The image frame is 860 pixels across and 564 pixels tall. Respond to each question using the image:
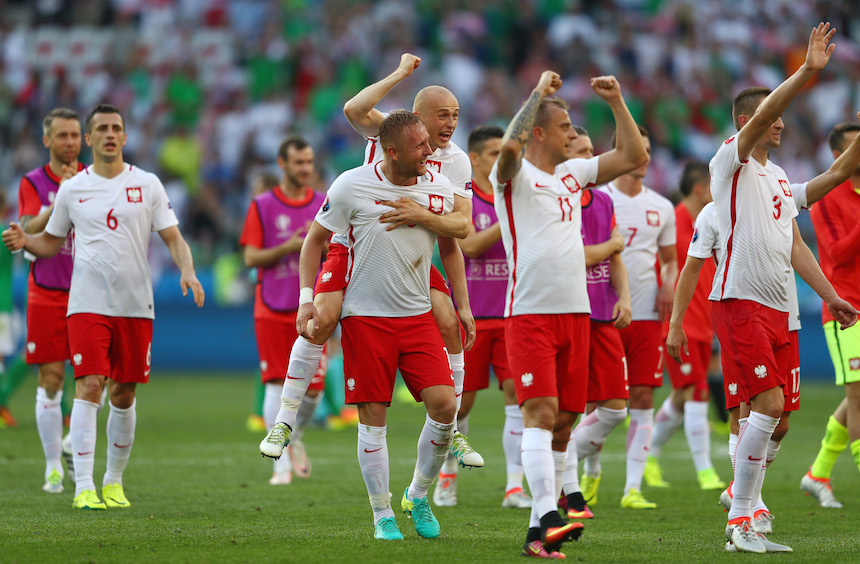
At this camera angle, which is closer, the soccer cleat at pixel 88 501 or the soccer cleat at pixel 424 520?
the soccer cleat at pixel 424 520

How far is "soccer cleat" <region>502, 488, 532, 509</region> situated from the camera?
941 centimetres

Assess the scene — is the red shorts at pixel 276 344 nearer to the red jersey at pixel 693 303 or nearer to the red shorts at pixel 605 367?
the red shorts at pixel 605 367

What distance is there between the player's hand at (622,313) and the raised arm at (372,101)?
6.97 feet

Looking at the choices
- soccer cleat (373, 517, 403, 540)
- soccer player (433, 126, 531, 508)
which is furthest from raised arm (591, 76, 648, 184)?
soccer cleat (373, 517, 403, 540)

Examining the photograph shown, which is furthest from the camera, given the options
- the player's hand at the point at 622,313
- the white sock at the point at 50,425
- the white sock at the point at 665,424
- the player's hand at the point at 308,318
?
the white sock at the point at 665,424

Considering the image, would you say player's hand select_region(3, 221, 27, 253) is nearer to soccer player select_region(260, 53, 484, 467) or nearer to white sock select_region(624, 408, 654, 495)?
soccer player select_region(260, 53, 484, 467)

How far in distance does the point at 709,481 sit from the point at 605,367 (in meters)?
2.59

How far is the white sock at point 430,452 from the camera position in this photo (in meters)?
7.65

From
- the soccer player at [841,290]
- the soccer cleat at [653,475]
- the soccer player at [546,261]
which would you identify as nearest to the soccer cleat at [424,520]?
the soccer player at [546,261]

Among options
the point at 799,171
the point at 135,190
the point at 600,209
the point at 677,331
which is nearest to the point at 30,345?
the point at 135,190

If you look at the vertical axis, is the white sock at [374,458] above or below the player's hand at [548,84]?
below

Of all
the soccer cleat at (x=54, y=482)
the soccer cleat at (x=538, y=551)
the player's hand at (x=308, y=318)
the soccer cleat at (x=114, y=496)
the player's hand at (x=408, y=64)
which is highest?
the player's hand at (x=408, y=64)

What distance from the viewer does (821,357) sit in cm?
Result: 2125

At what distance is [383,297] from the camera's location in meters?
7.48
